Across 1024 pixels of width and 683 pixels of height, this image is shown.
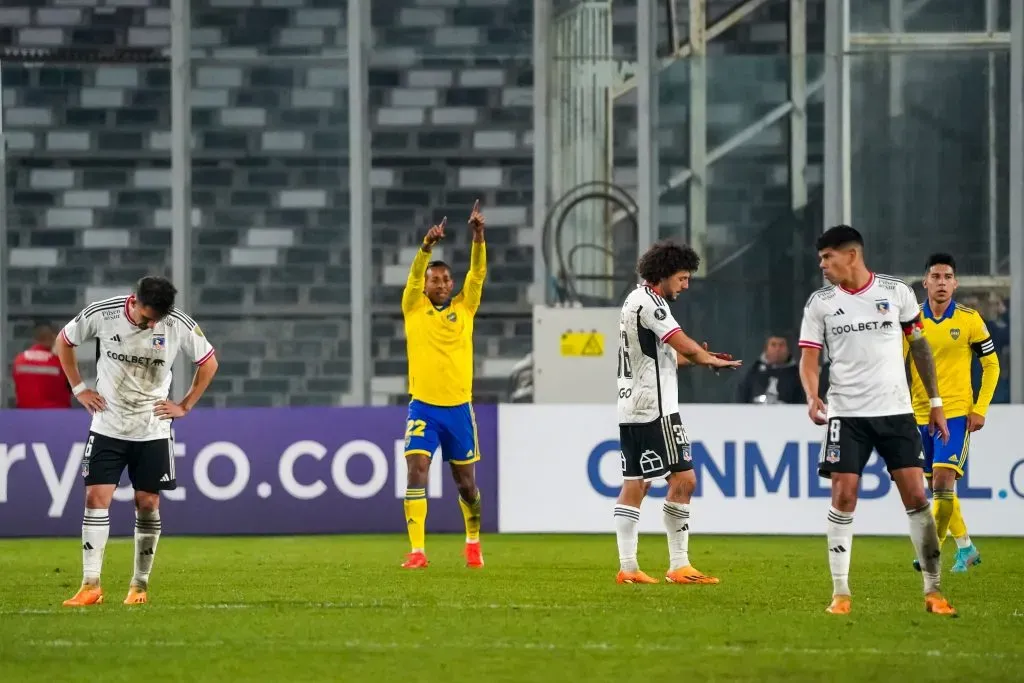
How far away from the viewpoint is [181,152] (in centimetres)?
1883

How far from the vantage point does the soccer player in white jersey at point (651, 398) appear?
9805mm

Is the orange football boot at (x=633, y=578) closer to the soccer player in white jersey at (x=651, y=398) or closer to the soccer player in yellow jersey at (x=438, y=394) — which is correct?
the soccer player in white jersey at (x=651, y=398)

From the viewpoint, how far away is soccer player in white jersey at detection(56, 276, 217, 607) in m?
9.01

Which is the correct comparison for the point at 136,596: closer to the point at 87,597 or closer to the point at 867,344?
the point at 87,597

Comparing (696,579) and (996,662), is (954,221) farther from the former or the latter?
(996,662)

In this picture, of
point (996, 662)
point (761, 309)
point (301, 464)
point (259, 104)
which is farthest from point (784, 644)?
point (259, 104)

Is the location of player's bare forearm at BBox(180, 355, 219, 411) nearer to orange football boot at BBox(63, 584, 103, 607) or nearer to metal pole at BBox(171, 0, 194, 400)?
orange football boot at BBox(63, 584, 103, 607)

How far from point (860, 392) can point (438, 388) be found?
3.96 metres

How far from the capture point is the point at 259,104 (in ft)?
63.6

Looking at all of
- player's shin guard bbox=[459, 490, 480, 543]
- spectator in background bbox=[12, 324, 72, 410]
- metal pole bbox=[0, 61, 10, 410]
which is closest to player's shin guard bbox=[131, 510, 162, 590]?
player's shin guard bbox=[459, 490, 480, 543]

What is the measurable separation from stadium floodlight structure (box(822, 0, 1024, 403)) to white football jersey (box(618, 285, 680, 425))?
321 inches

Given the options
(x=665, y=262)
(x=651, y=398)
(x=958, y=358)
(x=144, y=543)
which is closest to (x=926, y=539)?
(x=651, y=398)

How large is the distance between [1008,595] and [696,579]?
1719mm

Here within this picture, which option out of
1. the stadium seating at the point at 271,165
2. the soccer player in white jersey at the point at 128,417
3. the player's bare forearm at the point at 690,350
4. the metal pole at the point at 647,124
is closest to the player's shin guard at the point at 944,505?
the player's bare forearm at the point at 690,350
